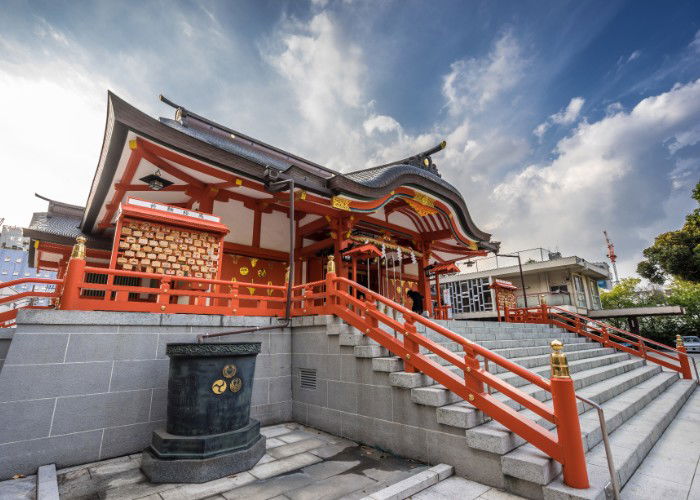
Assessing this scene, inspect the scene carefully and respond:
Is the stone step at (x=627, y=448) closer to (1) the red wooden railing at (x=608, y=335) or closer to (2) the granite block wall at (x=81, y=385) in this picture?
(1) the red wooden railing at (x=608, y=335)

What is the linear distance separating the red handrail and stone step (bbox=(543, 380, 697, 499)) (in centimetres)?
17

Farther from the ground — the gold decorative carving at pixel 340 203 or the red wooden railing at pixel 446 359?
the gold decorative carving at pixel 340 203

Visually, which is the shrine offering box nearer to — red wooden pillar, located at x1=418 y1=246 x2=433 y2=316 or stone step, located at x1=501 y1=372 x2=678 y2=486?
stone step, located at x1=501 y1=372 x2=678 y2=486

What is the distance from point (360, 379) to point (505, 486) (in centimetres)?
248

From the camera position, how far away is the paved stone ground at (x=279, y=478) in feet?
12.2

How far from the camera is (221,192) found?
30.1 ft

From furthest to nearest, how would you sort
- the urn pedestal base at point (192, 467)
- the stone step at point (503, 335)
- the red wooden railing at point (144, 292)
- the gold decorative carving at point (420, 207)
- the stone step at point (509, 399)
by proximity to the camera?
the gold decorative carving at point (420, 207) < the stone step at point (503, 335) < the red wooden railing at point (144, 292) < the stone step at point (509, 399) < the urn pedestal base at point (192, 467)

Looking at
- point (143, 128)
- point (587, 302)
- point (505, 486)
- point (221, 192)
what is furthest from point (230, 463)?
point (587, 302)

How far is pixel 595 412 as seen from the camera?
5184 millimetres

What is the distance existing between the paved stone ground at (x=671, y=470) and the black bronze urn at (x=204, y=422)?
4478 millimetres

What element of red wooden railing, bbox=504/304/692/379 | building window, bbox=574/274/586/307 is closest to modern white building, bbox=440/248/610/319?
building window, bbox=574/274/586/307

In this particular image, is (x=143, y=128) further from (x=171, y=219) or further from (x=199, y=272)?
(x=199, y=272)

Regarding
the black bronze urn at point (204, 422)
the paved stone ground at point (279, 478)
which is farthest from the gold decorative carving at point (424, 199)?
the black bronze urn at point (204, 422)

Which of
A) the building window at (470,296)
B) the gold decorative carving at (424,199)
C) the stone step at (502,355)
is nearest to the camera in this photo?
the stone step at (502,355)
